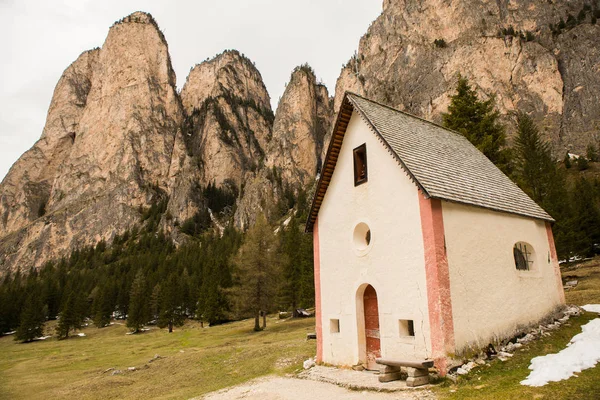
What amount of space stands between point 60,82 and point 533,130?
221 meters

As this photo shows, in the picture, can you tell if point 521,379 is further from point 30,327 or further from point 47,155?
point 47,155

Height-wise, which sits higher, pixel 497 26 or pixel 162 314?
pixel 497 26

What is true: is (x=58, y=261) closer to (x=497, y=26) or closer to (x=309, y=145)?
(x=309, y=145)

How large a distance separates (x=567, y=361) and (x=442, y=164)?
7882 millimetres

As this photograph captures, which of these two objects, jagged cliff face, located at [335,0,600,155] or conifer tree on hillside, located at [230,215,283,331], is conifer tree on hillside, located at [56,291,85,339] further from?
jagged cliff face, located at [335,0,600,155]

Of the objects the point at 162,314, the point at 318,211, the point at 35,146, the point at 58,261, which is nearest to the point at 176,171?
the point at 58,261

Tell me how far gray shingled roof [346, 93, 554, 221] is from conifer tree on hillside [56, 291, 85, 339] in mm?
63979

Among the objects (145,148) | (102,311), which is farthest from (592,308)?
(145,148)

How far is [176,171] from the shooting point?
166250mm

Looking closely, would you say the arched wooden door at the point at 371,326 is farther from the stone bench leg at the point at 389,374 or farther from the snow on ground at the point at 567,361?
the snow on ground at the point at 567,361

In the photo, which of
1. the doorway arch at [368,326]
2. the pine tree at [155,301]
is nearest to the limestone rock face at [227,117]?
the pine tree at [155,301]

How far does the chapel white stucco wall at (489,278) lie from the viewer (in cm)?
1250

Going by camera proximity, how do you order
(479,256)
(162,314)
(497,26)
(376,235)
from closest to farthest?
(479,256)
(376,235)
(162,314)
(497,26)

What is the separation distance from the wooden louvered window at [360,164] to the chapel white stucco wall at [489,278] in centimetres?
388
